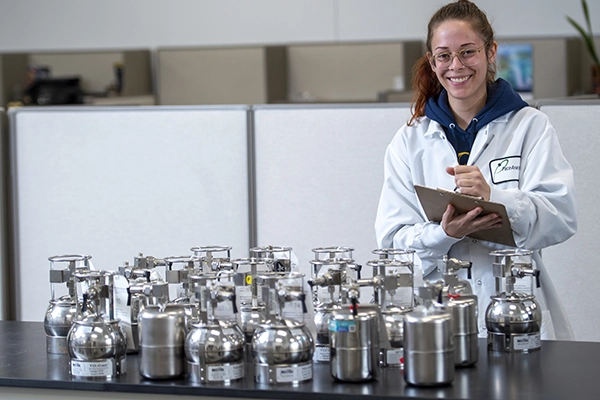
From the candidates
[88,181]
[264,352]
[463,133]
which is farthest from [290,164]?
[264,352]

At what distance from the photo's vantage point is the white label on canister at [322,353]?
4.91 feet

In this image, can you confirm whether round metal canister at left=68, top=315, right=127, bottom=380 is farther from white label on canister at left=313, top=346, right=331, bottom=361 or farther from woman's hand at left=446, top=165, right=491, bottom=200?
woman's hand at left=446, top=165, right=491, bottom=200

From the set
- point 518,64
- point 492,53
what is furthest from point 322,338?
point 518,64

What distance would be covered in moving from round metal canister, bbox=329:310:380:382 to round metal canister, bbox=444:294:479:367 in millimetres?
147

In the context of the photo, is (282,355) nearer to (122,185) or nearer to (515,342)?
(515,342)

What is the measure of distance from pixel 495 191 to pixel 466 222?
94mm

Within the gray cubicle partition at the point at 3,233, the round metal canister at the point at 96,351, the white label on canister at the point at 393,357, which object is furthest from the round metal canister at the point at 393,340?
the gray cubicle partition at the point at 3,233

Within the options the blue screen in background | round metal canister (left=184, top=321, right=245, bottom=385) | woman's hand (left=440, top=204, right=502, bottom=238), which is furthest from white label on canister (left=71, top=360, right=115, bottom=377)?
the blue screen in background

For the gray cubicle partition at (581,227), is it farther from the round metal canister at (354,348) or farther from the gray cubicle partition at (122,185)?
the round metal canister at (354,348)

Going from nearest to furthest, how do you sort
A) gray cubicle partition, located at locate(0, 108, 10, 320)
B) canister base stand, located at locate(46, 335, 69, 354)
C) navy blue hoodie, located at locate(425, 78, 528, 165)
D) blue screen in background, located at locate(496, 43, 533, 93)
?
1. canister base stand, located at locate(46, 335, 69, 354)
2. navy blue hoodie, located at locate(425, 78, 528, 165)
3. gray cubicle partition, located at locate(0, 108, 10, 320)
4. blue screen in background, located at locate(496, 43, 533, 93)

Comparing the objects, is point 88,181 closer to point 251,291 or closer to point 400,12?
point 251,291

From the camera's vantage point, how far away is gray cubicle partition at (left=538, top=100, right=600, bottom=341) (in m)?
2.65

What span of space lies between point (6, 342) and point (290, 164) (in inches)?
53.4

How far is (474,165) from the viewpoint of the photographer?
2.04 m
